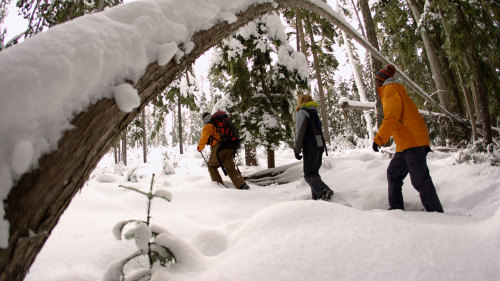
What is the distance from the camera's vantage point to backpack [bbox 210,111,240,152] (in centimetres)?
589

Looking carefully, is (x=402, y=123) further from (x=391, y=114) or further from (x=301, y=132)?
(x=301, y=132)

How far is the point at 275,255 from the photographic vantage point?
1369mm

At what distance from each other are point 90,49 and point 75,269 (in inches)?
54.4

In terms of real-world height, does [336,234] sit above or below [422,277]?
above

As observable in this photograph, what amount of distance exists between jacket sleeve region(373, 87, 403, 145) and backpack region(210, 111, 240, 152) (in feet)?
11.2

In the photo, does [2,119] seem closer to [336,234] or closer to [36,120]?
[36,120]

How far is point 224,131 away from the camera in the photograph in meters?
5.92

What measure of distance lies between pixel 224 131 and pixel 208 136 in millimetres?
382

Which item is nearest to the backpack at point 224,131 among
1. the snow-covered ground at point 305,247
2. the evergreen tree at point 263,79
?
the evergreen tree at point 263,79

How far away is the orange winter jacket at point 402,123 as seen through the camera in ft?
9.82

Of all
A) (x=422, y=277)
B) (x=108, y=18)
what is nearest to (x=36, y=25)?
(x=108, y=18)

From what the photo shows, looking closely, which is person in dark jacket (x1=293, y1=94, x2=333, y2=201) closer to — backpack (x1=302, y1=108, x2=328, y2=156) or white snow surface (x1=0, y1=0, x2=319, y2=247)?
backpack (x1=302, y1=108, x2=328, y2=156)

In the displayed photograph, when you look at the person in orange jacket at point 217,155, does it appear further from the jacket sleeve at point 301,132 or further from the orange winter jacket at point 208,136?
the jacket sleeve at point 301,132

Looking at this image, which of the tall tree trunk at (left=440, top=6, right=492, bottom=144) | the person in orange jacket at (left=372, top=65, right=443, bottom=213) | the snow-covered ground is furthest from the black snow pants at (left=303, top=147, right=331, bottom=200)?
the tall tree trunk at (left=440, top=6, right=492, bottom=144)
